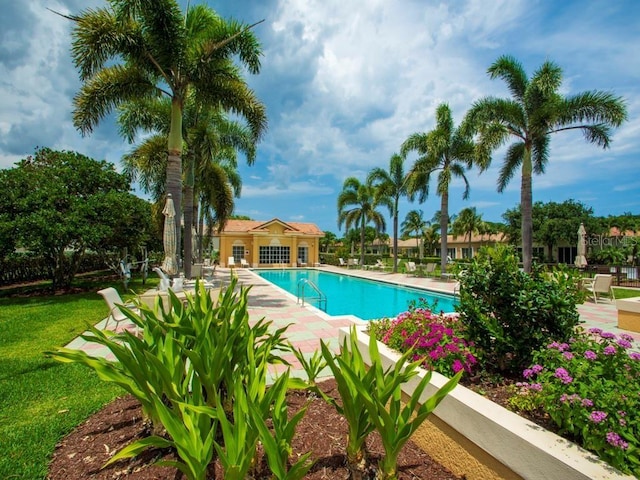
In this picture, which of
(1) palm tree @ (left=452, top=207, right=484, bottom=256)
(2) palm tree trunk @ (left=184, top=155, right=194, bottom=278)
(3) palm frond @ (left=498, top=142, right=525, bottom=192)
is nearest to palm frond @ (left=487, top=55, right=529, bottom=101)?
(3) palm frond @ (left=498, top=142, right=525, bottom=192)

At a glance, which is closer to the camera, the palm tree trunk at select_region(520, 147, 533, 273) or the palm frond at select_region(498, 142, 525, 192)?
the palm tree trunk at select_region(520, 147, 533, 273)

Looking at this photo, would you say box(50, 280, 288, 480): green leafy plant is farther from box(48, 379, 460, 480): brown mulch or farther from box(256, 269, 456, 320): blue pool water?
box(256, 269, 456, 320): blue pool water

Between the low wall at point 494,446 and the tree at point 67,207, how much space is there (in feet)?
41.1

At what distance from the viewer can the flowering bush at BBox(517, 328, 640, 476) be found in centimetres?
178

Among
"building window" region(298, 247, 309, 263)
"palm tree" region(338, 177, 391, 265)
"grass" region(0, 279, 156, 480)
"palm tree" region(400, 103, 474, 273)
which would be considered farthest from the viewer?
"building window" region(298, 247, 309, 263)

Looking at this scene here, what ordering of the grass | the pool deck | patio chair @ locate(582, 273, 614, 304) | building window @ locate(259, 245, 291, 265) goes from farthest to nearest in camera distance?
1. building window @ locate(259, 245, 291, 265)
2. patio chair @ locate(582, 273, 614, 304)
3. the pool deck
4. the grass

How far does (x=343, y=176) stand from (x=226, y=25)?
21.2m

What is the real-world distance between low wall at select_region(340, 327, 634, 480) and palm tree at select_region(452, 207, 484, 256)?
50.4 m

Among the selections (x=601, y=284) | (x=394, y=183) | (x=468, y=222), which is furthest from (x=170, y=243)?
(x=468, y=222)

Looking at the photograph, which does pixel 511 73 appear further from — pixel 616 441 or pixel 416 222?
pixel 416 222

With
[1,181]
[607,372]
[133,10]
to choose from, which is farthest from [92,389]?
[1,181]

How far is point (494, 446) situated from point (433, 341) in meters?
1.23

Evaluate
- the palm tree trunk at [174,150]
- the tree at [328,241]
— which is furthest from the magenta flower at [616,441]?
the tree at [328,241]

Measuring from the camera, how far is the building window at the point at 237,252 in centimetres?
3207
